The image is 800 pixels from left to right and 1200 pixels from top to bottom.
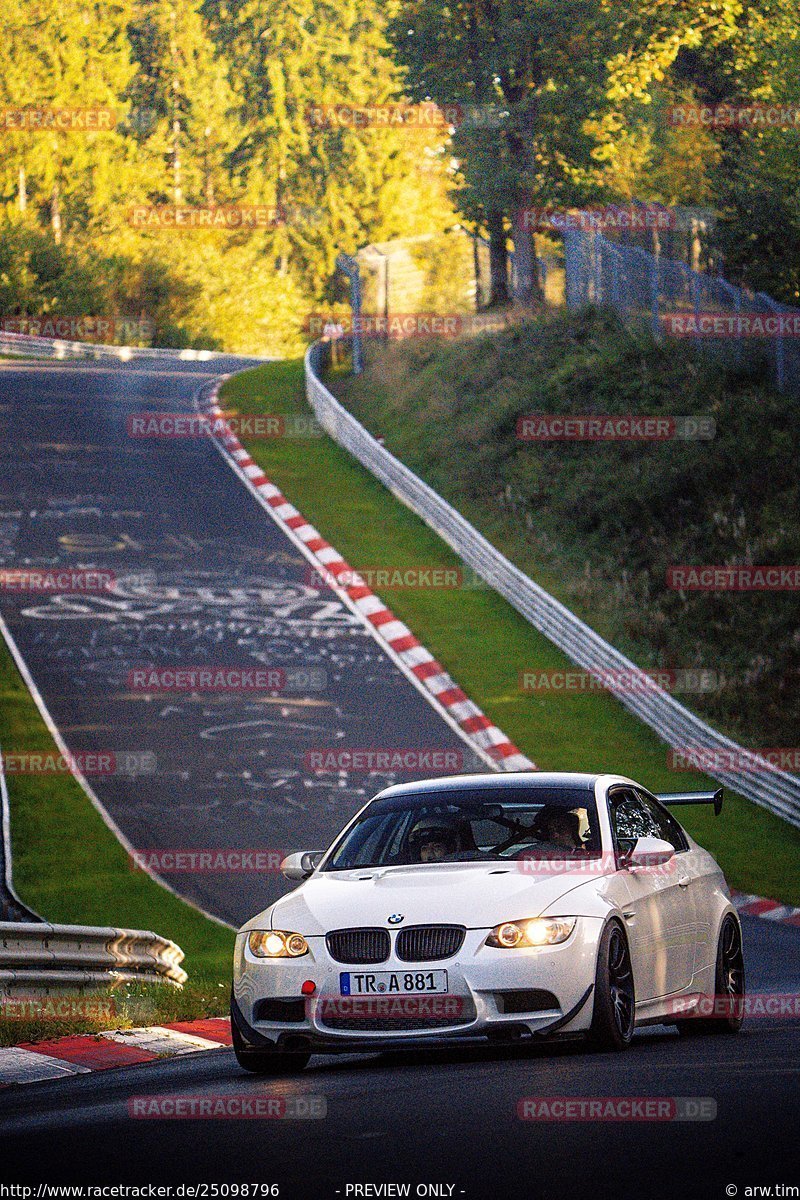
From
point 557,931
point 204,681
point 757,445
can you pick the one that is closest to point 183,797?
point 204,681

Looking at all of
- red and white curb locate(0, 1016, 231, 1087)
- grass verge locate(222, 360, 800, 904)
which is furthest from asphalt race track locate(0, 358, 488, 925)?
red and white curb locate(0, 1016, 231, 1087)

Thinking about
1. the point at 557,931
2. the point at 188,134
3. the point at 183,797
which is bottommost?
the point at 183,797

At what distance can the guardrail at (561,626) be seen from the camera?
68.2 feet

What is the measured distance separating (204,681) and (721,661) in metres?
7.76

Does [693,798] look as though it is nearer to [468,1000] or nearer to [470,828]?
[470,828]

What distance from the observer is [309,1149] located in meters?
5.91

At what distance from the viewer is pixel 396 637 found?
2680 cm

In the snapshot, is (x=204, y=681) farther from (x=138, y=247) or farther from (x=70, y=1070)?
(x=138, y=247)

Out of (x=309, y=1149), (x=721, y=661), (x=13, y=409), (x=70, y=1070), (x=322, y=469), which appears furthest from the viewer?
(x=13, y=409)

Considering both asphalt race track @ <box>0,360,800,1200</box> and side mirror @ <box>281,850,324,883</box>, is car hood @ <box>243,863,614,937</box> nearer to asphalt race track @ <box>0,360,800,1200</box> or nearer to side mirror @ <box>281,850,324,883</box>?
side mirror @ <box>281,850,324,883</box>

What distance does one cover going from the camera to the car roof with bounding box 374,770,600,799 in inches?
364

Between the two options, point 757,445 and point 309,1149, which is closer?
point 309,1149

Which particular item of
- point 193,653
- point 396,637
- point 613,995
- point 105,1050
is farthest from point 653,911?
point 396,637

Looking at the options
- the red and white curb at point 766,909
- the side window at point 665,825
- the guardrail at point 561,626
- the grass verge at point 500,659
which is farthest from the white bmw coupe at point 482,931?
the guardrail at point 561,626
